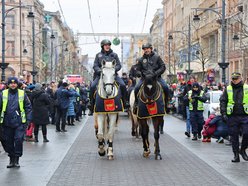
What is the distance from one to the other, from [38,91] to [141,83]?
5.55 meters

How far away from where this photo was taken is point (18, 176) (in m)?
11.4

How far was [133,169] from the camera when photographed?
12102 mm

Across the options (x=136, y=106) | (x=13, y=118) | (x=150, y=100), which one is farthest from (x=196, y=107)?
(x=13, y=118)

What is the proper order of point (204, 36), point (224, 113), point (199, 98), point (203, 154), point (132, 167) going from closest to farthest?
1. point (132, 167)
2. point (224, 113)
3. point (203, 154)
4. point (199, 98)
5. point (204, 36)

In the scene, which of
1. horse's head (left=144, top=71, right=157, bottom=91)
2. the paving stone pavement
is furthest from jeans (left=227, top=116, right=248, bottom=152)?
horse's head (left=144, top=71, right=157, bottom=91)

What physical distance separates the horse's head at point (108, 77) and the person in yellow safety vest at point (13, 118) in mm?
1895

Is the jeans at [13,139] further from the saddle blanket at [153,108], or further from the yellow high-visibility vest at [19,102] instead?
the saddle blanket at [153,108]

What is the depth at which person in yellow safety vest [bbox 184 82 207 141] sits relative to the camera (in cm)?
1888

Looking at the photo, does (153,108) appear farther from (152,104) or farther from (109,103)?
(109,103)

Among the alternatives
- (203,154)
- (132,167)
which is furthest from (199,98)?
(132,167)

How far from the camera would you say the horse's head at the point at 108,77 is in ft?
45.0

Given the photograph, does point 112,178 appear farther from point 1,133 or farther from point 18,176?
point 1,133

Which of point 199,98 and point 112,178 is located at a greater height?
point 199,98

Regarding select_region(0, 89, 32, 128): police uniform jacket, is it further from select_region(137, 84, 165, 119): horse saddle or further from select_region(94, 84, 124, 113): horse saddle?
select_region(137, 84, 165, 119): horse saddle
